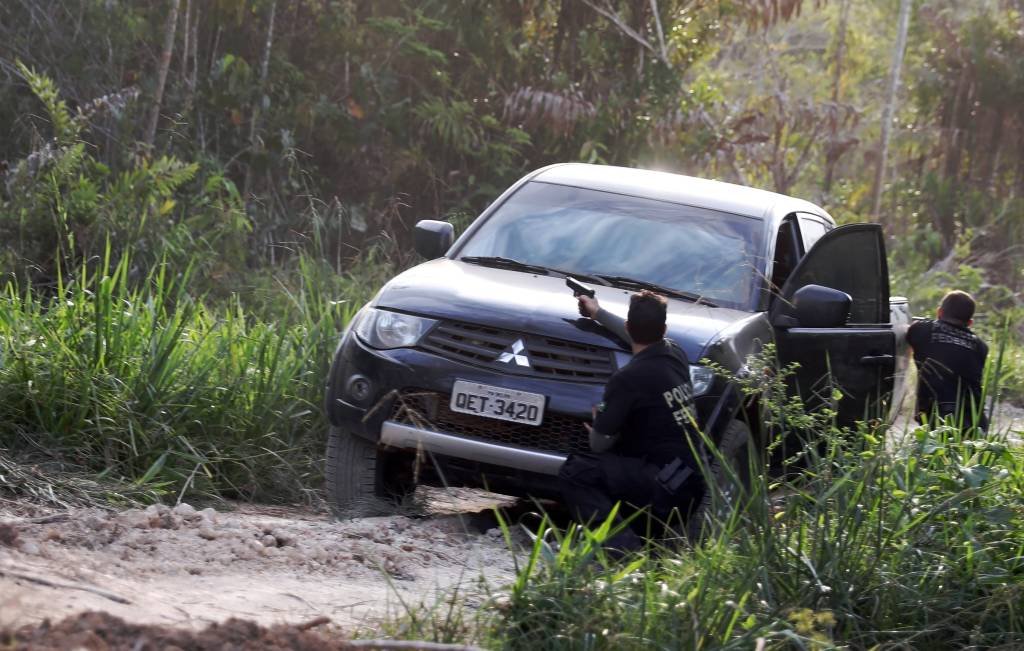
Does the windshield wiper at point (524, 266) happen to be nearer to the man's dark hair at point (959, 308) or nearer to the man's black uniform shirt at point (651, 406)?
the man's black uniform shirt at point (651, 406)

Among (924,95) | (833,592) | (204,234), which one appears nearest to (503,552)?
(833,592)

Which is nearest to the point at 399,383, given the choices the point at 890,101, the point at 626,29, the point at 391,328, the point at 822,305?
the point at 391,328

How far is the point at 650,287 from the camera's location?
22.0 ft

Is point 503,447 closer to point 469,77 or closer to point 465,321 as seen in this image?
point 465,321

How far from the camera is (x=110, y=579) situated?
4469 mm

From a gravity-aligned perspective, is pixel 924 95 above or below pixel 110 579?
above

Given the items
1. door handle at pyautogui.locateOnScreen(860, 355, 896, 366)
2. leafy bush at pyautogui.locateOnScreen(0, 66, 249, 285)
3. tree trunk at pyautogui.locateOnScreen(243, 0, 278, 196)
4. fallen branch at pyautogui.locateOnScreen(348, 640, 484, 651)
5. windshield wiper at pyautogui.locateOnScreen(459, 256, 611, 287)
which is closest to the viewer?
fallen branch at pyautogui.locateOnScreen(348, 640, 484, 651)

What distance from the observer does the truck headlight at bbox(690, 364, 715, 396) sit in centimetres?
588

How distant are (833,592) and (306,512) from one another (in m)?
2.69

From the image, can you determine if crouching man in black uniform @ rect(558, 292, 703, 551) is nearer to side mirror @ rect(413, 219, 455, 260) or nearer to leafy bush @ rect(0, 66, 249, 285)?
side mirror @ rect(413, 219, 455, 260)

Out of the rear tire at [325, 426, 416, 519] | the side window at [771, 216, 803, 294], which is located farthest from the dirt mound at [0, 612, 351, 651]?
the side window at [771, 216, 803, 294]

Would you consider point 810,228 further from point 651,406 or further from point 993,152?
point 993,152

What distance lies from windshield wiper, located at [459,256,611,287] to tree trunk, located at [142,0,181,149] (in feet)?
18.8

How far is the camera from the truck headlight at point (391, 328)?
609 centimetres
